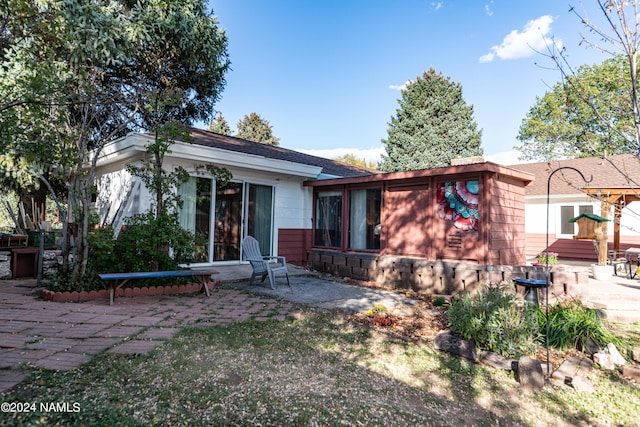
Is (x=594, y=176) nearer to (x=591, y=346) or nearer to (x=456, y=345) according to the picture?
(x=591, y=346)

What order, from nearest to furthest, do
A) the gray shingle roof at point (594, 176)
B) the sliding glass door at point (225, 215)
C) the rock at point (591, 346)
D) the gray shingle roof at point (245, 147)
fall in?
the rock at point (591, 346) → the sliding glass door at point (225, 215) → the gray shingle roof at point (245, 147) → the gray shingle roof at point (594, 176)

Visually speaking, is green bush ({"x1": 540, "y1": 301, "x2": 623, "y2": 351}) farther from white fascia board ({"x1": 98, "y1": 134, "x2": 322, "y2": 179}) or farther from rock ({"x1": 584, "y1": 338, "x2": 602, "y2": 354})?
white fascia board ({"x1": 98, "y1": 134, "x2": 322, "y2": 179})

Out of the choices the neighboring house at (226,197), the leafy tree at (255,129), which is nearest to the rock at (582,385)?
the neighboring house at (226,197)

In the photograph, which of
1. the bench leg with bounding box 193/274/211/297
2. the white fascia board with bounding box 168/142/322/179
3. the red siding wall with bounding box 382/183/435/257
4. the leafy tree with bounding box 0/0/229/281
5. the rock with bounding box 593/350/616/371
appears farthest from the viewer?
the red siding wall with bounding box 382/183/435/257

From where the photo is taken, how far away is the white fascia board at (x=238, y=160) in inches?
269

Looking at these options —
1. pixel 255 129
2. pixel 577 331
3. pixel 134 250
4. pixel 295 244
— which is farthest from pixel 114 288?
pixel 255 129

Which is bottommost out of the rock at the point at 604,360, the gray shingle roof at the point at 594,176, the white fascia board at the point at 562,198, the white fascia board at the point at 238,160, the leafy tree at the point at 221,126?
the rock at the point at 604,360

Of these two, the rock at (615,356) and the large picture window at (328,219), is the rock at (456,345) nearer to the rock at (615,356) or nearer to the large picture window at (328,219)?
the rock at (615,356)

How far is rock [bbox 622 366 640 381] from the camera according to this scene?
3.09 metres

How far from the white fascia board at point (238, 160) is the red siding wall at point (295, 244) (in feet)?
4.94

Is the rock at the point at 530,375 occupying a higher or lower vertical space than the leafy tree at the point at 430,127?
lower

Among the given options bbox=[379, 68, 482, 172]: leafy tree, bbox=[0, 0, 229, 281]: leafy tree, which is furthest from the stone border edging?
bbox=[379, 68, 482, 172]: leafy tree

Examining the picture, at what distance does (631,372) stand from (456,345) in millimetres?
1478

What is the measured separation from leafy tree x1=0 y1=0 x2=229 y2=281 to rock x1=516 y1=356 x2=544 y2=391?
456 cm
